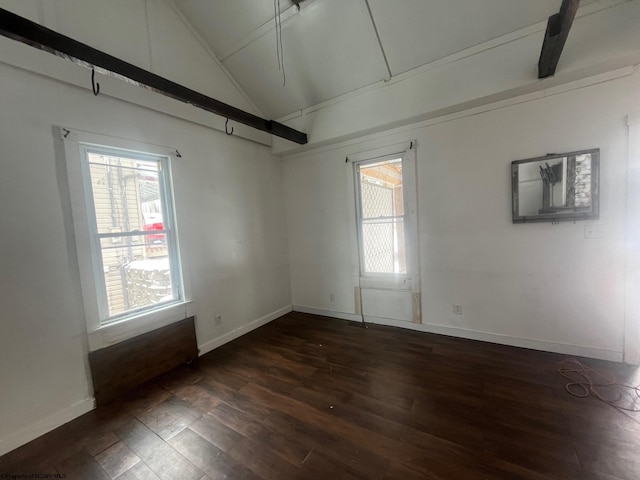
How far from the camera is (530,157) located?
252 centimetres

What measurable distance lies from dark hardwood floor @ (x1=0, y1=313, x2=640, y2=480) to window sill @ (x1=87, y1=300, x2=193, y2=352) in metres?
0.51

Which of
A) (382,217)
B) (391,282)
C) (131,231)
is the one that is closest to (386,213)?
(382,217)

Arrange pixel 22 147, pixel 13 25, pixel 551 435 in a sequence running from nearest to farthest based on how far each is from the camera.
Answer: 1. pixel 13 25
2. pixel 551 435
3. pixel 22 147

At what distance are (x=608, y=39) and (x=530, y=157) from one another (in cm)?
95

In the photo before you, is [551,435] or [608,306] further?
[608,306]

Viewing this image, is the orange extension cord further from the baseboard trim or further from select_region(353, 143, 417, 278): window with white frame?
the baseboard trim

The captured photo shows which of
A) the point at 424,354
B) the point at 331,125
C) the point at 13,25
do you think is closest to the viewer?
the point at 13,25

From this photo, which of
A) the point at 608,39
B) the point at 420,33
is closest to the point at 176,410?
the point at 420,33

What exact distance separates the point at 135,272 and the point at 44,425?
1.23 m

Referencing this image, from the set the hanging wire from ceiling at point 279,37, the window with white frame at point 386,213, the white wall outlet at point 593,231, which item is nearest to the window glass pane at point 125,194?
the hanging wire from ceiling at point 279,37

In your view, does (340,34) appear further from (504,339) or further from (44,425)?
(44,425)

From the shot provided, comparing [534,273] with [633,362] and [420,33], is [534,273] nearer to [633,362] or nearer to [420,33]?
[633,362]

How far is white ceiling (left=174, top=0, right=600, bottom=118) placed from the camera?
90.4 inches

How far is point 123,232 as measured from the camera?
2.35 metres
